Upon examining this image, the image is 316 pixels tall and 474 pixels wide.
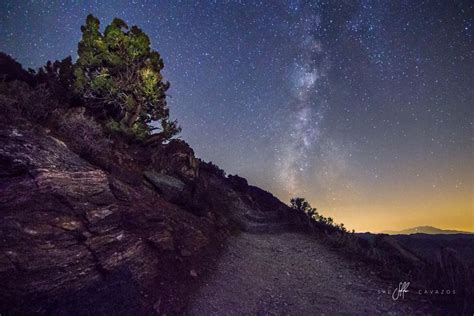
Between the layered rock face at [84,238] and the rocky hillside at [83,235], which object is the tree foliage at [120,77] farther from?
the layered rock face at [84,238]

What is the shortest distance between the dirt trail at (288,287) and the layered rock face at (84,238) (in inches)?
31.3

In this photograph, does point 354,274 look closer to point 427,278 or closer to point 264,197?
point 427,278

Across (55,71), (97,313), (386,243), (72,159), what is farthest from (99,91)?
(386,243)

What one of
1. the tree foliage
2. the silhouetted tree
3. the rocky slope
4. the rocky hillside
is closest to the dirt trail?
the rocky slope

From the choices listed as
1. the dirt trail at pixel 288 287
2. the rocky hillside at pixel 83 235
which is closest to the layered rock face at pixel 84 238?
the rocky hillside at pixel 83 235

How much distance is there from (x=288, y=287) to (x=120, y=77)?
50.9ft

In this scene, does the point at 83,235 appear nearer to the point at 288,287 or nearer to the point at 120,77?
the point at 288,287

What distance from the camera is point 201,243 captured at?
10508mm

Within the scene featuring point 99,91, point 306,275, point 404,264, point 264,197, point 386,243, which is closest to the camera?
point 306,275

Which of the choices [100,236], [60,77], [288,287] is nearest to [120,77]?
[60,77]

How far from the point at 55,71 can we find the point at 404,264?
21194 mm

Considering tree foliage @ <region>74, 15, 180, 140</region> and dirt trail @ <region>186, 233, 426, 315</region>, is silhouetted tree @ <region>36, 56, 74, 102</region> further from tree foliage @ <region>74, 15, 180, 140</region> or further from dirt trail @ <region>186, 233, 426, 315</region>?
dirt trail @ <region>186, 233, 426, 315</region>

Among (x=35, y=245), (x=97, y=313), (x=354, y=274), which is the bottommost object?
(x=97, y=313)

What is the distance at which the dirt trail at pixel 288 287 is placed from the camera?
24.3ft
